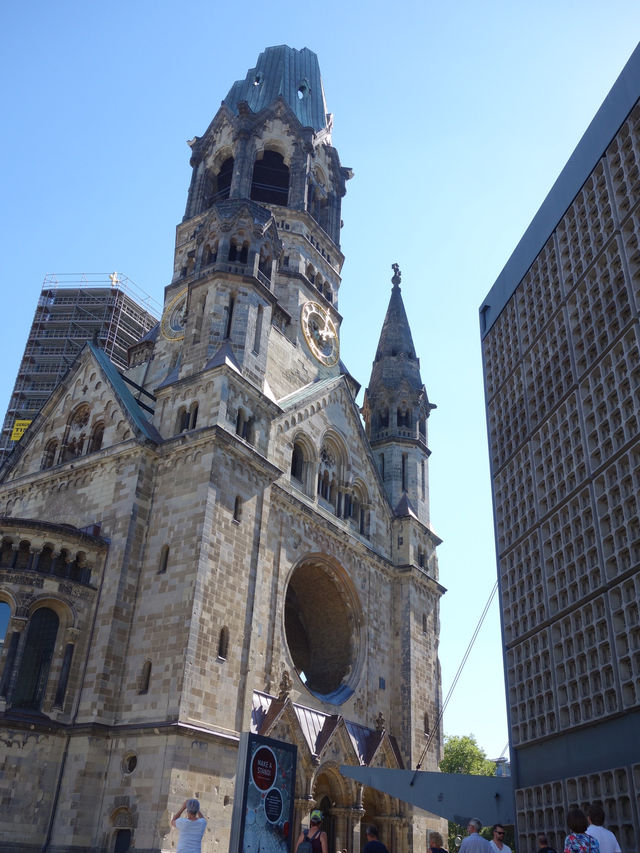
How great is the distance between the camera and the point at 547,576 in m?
15.4

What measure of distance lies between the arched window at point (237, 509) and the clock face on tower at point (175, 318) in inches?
509

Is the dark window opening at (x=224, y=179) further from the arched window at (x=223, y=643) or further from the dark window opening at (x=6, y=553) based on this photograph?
the arched window at (x=223, y=643)

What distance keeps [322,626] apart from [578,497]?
1826 centimetres

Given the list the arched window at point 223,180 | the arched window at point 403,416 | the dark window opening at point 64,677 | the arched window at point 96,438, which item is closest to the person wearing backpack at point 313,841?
the dark window opening at point 64,677

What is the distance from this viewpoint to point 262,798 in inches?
553

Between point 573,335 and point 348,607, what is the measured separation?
17.6 m

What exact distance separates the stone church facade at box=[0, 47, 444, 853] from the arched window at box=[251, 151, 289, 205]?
27 centimetres

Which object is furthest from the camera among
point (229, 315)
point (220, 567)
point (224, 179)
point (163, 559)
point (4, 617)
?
point (224, 179)

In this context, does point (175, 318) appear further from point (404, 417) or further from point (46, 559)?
point (46, 559)

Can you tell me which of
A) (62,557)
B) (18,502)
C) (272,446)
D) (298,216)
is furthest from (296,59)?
(62,557)

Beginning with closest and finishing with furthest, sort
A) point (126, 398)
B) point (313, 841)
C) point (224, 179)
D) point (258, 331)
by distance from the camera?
1. point (313, 841)
2. point (126, 398)
3. point (258, 331)
4. point (224, 179)

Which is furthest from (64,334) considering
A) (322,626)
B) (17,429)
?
(322,626)

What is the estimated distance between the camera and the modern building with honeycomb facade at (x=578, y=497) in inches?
504

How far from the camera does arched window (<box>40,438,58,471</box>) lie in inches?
1152
